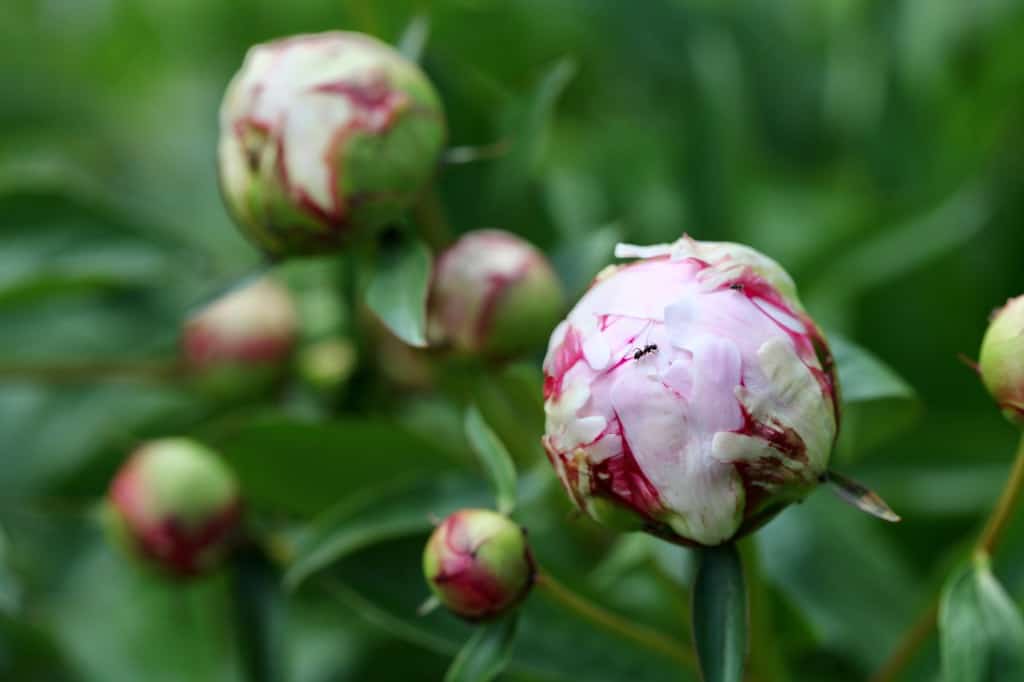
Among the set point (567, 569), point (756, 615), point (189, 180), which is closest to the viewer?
point (756, 615)

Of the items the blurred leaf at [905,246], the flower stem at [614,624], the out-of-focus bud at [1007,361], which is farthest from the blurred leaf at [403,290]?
the blurred leaf at [905,246]

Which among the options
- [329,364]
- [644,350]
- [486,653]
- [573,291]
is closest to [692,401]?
[644,350]

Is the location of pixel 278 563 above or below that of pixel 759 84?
below

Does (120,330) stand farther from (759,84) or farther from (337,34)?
(759,84)

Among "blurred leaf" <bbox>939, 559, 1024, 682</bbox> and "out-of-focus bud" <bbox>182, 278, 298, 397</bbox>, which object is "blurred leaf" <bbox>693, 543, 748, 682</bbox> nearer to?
"blurred leaf" <bbox>939, 559, 1024, 682</bbox>

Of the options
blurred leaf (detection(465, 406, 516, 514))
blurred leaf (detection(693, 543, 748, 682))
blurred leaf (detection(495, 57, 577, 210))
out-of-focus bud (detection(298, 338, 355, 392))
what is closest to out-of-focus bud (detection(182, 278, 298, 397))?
out-of-focus bud (detection(298, 338, 355, 392))

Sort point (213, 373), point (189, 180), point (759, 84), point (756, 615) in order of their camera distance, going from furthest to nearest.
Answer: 1. point (189, 180)
2. point (759, 84)
3. point (213, 373)
4. point (756, 615)

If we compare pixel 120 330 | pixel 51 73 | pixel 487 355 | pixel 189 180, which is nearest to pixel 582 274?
pixel 487 355

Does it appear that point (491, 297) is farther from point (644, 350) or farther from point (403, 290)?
point (644, 350)
